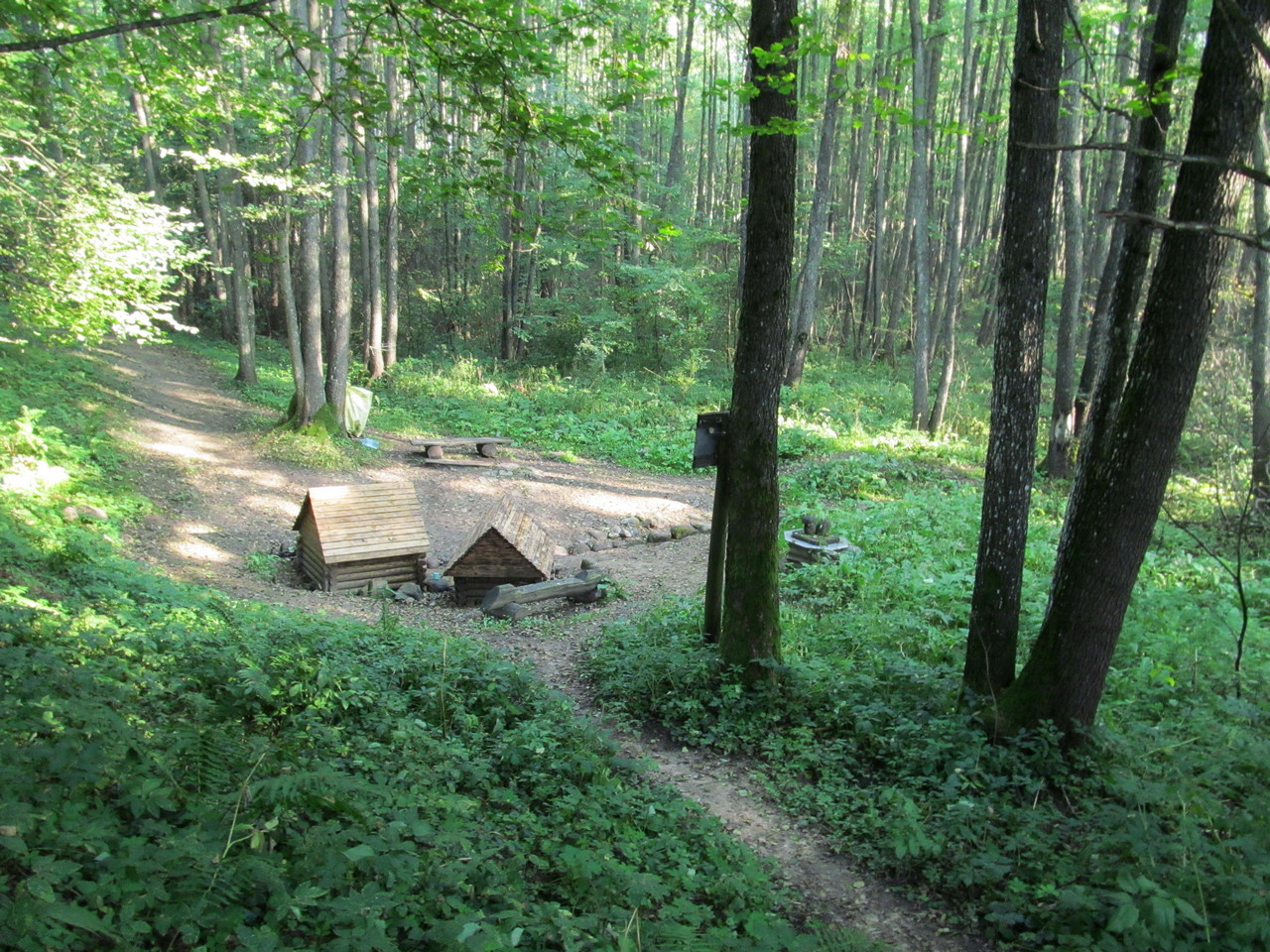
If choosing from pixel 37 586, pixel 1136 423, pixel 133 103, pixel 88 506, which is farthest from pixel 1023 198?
pixel 133 103

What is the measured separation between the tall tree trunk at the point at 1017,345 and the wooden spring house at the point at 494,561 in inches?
224

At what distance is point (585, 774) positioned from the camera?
472 centimetres

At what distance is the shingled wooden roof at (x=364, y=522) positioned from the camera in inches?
384

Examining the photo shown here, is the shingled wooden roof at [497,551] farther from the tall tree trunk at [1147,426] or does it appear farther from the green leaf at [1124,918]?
the green leaf at [1124,918]

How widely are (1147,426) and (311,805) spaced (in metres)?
4.65

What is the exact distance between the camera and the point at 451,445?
54.1 feet

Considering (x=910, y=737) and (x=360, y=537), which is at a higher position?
(x=910, y=737)

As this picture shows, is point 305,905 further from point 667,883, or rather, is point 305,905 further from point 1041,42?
point 1041,42

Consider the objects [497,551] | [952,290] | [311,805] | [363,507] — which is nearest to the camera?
[311,805]

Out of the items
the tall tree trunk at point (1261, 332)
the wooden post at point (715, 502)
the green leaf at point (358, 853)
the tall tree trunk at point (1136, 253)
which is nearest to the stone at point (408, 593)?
the wooden post at point (715, 502)

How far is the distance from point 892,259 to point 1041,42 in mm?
31159

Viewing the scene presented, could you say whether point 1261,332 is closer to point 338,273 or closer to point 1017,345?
point 1017,345

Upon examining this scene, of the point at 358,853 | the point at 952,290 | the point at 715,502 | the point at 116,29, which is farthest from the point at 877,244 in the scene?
the point at 358,853

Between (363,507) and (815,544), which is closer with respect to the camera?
(815,544)
